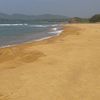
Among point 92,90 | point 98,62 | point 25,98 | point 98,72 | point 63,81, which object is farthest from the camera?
point 98,62

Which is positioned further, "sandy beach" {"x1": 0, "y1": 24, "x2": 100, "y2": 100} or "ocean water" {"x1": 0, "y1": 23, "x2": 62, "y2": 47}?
"ocean water" {"x1": 0, "y1": 23, "x2": 62, "y2": 47}

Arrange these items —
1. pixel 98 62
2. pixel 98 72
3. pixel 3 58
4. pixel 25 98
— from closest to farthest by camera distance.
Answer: pixel 25 98 → pixel 98 72 → pixel 98 62 → pixel 3 58

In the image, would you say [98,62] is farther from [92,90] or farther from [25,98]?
[25,98]

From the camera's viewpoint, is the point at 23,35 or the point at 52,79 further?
the point at 23,35

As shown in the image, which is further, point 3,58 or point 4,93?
point 3,58

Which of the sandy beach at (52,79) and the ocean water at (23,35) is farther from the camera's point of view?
the ocean water at (23,35)

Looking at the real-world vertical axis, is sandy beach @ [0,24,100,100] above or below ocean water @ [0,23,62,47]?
above

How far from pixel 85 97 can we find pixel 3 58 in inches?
261

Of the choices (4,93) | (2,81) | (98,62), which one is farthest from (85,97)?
(98,62)

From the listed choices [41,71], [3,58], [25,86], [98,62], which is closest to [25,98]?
[25,86]

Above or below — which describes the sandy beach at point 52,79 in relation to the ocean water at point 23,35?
above

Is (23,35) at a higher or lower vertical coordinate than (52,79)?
lower

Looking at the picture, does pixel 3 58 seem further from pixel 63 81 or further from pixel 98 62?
pixel 63 81

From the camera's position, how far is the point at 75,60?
35.2ft
